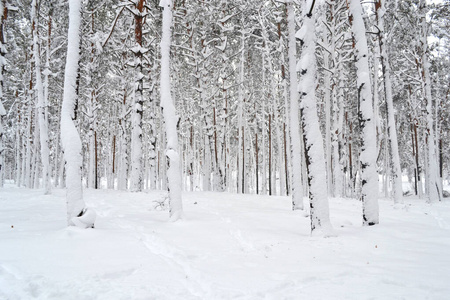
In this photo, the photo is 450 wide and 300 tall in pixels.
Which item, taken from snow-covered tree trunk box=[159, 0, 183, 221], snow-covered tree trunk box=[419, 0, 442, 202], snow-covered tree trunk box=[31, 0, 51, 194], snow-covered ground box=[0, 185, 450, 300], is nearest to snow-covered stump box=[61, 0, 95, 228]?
snow-covered ground box=[0, 185, 450, 300]

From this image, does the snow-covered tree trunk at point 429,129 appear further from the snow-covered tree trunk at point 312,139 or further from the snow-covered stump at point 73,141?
the snow-covered stump at point 73,141

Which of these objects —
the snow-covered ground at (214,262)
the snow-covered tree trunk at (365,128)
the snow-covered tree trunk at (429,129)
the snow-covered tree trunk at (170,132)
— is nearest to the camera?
the snow-covered ground at (214,262)

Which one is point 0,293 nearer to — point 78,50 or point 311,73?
point 78,50

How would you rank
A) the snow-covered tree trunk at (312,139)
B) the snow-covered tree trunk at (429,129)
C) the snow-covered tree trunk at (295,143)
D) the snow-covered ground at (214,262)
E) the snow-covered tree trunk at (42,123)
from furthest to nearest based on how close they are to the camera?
1. the snow-covered tree trunk at (429,129)
2. the snow-covered tree trunk at (42,123)
3. the snow-covered tree trunk at (295,143)
4. the snow-covered tree trunk at (312,139)
5. the snow-covered ground at (214,262)

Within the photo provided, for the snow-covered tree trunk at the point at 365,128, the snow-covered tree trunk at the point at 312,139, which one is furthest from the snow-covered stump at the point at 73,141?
the snow-covered tree trunk at the point at 365,128

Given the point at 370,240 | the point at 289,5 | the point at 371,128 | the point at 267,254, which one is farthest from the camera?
the point at 289,5

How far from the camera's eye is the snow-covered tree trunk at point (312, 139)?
5.46 m

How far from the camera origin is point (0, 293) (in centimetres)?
263

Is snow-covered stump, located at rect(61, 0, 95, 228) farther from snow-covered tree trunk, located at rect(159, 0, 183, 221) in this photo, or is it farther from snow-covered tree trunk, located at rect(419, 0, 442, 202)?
snow-covered tree trunk, located at rect(419, 0, 442, 202)

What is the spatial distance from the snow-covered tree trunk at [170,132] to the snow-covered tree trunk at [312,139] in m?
2.97

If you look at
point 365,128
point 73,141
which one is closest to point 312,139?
point 365,128

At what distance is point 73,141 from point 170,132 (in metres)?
2.18

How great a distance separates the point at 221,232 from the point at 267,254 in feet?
4.89

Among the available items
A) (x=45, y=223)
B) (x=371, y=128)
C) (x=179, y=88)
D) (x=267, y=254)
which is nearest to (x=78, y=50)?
(x=45, y=223)
